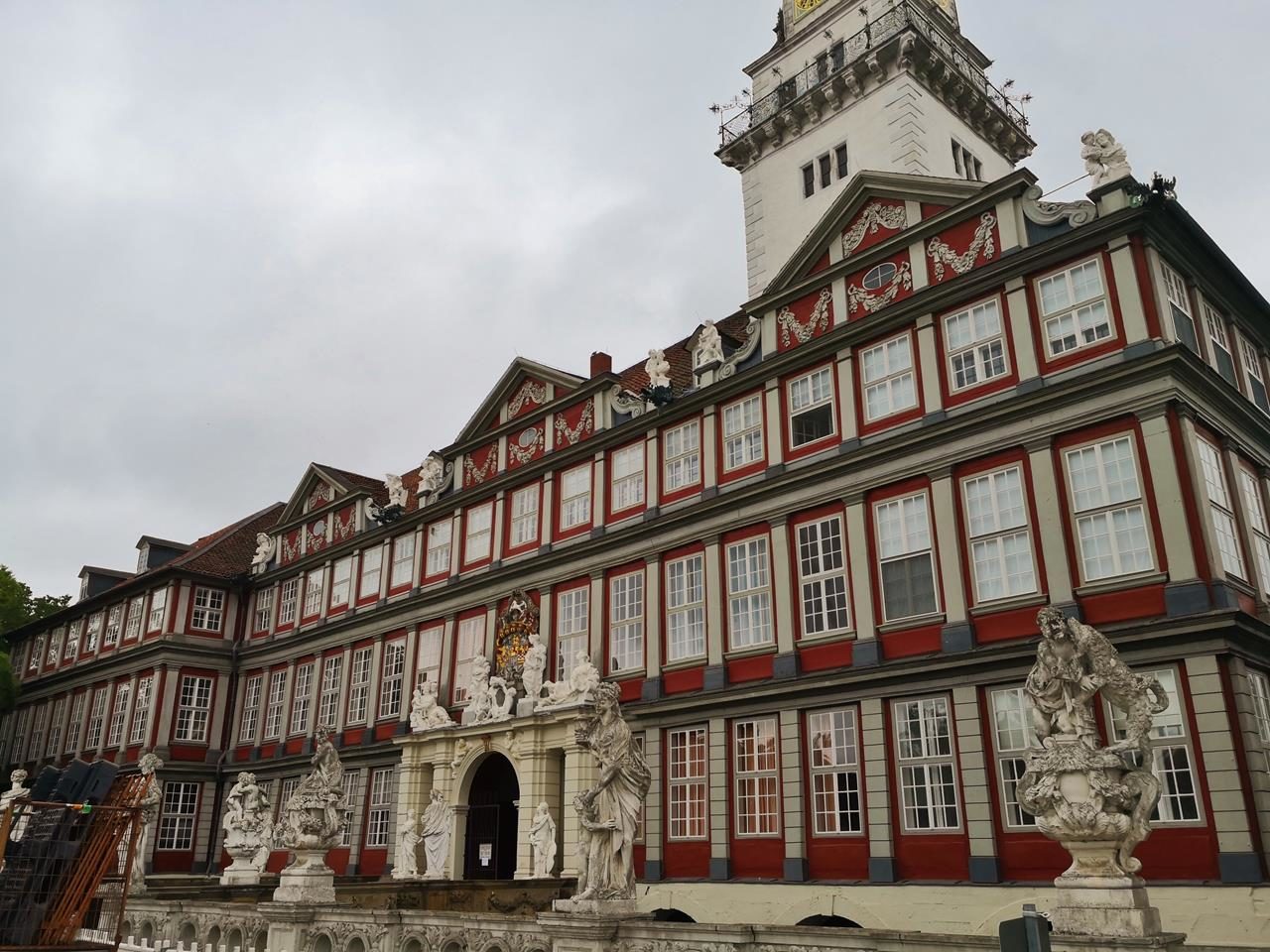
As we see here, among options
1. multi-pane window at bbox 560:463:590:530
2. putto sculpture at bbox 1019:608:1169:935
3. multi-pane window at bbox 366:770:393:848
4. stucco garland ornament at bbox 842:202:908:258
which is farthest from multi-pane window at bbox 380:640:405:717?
putto sculpture at bbox 1019:608:1169:935

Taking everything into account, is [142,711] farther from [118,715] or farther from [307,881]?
[307,881]

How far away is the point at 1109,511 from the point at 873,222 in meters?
8.54

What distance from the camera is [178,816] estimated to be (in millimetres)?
36938

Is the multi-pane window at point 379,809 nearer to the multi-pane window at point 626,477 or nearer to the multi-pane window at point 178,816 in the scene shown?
the multi-pane window at point 178,816

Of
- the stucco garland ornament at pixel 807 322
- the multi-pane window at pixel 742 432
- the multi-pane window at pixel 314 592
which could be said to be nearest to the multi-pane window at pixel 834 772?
the multi-pane window at pixel 742 432

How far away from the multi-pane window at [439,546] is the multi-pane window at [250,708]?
10.3 metres

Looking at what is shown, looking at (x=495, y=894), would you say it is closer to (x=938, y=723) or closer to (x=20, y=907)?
(x=938, y=723)

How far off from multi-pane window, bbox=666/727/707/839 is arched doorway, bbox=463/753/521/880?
591 centimetres

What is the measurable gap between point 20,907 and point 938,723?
14.3 m

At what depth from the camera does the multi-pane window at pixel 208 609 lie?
39.8 metres

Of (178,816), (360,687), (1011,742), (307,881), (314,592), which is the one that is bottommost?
(307,881)

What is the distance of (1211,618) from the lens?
51.8 ft

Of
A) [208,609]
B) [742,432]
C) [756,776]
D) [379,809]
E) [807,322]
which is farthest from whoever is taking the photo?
[208,609]

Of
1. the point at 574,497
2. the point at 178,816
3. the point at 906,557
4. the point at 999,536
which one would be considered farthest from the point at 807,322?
the point at 178,816
